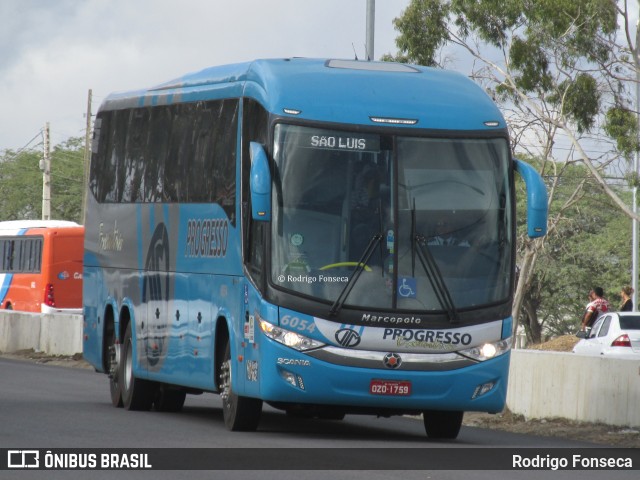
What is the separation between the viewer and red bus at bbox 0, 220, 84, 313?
44125 mm

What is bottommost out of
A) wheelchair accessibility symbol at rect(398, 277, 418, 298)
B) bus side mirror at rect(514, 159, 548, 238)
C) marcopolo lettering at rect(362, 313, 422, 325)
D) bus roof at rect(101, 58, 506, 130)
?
marcopolo lettering at rect(362, 313, 422, 325)

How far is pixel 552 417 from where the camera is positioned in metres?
18.9

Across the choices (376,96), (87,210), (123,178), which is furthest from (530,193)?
(87,210)

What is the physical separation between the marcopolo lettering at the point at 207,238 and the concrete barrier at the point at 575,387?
4856 mm

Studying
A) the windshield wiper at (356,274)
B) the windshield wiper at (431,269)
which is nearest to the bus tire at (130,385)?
the windshield wiper at (356,274)

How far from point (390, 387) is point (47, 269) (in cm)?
3081

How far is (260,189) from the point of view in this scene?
1411cm

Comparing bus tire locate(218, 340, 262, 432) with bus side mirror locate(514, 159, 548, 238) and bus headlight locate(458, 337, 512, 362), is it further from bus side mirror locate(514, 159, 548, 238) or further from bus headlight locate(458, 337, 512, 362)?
bus side mirror locate(514, 159, 548, 238)

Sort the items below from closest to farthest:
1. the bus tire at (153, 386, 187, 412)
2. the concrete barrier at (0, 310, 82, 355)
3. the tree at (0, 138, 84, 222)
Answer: the bus tire at (153, 386, 187, 412), the concrete barrier at (0, 310, 82, 355), the tree at (0, 138, 84, 222)

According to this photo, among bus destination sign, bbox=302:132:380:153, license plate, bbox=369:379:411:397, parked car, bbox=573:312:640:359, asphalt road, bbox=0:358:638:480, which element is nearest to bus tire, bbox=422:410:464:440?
asphalt road, bbox=0:358:638:480

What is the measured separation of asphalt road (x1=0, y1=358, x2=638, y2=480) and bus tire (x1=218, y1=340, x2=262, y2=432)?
168 mm

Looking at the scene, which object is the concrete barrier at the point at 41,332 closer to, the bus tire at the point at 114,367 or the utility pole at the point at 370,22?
the utility pole at the point at 370,22

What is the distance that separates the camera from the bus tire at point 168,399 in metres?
19.3

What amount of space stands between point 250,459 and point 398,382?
7.70ft
